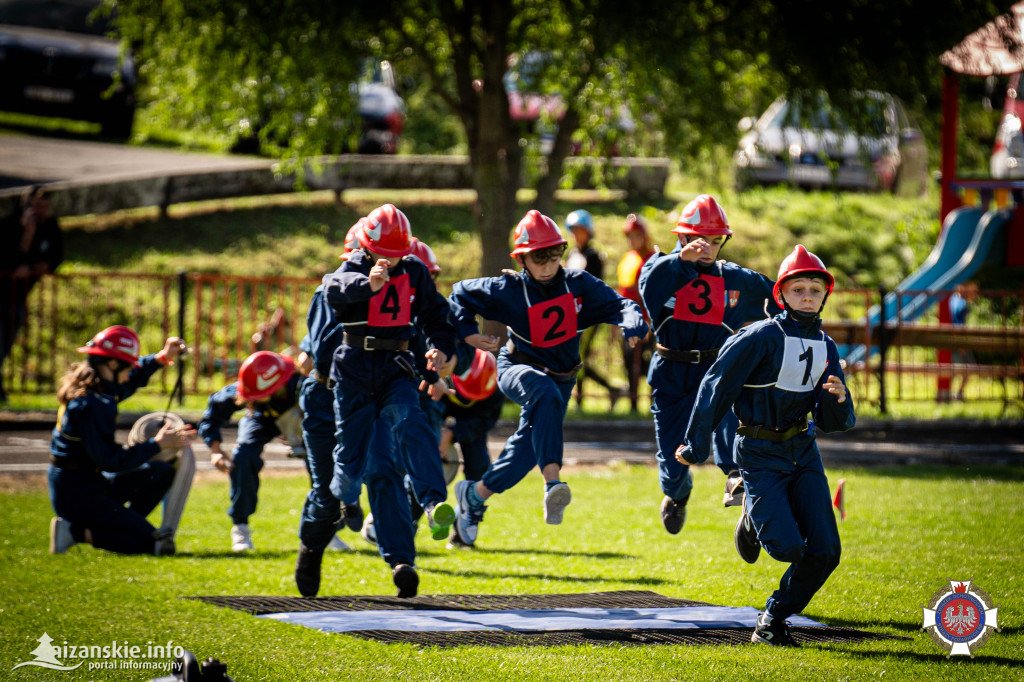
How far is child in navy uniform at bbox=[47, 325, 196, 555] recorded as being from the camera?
9289 mm

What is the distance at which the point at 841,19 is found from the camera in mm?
18000

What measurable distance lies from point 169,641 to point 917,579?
495cm

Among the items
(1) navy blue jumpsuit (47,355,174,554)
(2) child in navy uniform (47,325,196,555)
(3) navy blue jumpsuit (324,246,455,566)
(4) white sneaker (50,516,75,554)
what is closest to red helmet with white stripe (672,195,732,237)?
(3) navy blue jumpsuit (324,246,455,566)

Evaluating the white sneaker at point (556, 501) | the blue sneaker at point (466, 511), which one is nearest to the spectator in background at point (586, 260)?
the blue sneaker at point (466, 511)

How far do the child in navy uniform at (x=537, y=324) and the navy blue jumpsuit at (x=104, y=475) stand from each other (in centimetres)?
270

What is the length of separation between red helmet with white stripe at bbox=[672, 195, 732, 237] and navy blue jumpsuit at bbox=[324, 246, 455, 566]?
71.4 inches

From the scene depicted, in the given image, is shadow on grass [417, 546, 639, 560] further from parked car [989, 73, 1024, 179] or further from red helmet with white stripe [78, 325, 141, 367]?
parked car [989, 73, 1024, 179]

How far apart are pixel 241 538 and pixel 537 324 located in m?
3.30

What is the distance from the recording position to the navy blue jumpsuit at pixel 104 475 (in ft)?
30.4

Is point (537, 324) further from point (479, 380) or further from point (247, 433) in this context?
point (247, 433)

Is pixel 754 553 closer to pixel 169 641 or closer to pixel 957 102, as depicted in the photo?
pixel 169 641

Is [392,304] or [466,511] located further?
[466,511]

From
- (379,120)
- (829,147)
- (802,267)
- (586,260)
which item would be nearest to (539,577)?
(802,267)

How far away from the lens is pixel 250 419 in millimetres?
10391
